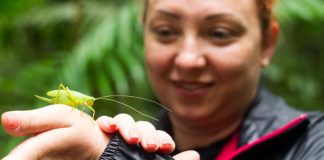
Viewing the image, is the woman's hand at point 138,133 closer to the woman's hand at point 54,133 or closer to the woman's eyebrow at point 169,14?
the woman's hand at point 54,133

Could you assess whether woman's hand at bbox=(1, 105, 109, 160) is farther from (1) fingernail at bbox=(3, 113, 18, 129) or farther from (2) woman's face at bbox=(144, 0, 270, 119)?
(2) woman's face at bbox=(144, 0, 270, 119)

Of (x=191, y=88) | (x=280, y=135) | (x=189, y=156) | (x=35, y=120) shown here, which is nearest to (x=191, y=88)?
(x=191, y=88)

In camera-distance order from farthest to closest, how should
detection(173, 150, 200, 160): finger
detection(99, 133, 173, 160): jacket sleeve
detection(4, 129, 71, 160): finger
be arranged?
1. detection(173, 150, 200, 160): finger
2. detection(99, 133, 173, 160): jacket sleeve
3. detection(4, 129, 71, 160): finger

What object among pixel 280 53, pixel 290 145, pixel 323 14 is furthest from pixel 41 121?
pixel 280 53

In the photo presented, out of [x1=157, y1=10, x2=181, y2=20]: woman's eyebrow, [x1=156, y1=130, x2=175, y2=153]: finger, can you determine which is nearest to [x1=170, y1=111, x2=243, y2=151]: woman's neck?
[x1=157, y1=10, x2=181, y2=20]: woman's eyebrow

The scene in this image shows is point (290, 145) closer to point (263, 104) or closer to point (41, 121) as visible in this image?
point (263, 104)

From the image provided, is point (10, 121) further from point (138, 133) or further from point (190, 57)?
point (190, 57)
